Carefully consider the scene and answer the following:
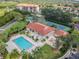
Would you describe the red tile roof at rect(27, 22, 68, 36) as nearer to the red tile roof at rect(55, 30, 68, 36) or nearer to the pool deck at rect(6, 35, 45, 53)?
the red tile roof at rect(55, 30, 68, 36)

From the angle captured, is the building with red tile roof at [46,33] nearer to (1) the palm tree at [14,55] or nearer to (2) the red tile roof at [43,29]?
(2) the red tile roof at [43,29]

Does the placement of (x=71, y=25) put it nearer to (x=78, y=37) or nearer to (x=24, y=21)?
(x=78, y=37)

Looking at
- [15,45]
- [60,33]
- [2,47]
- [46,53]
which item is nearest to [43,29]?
[60,33]

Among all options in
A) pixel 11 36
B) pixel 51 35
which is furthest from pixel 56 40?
pixel 11 36

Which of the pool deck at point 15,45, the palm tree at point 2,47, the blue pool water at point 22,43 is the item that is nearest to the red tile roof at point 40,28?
the pool deck at point 15,45

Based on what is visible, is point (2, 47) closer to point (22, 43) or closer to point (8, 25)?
point (22, 43)

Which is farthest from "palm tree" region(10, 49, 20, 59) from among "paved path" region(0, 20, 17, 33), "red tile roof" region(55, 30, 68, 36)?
"paved path" region(0, 20, 17, 33)

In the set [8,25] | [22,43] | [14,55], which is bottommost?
[8,25]
